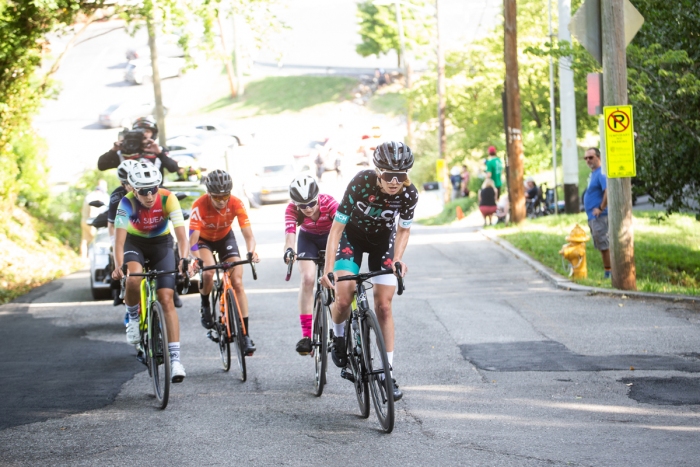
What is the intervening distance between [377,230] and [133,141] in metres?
5.57

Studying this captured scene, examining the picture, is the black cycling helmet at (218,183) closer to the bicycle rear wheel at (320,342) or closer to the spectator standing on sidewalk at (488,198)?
the bicycle rear wheel at (320,342)

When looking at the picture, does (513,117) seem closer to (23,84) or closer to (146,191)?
(23,84)

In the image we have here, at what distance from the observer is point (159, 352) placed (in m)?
8.34

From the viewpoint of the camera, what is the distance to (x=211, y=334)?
9.85 metres

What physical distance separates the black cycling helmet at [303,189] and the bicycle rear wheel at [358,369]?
1.75 metres

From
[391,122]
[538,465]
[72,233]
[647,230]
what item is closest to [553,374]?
[538,465]

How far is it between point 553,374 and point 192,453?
3586 mm

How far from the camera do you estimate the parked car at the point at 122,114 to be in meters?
58.2

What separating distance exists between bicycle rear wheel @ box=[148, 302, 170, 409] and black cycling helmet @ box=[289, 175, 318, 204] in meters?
1.64

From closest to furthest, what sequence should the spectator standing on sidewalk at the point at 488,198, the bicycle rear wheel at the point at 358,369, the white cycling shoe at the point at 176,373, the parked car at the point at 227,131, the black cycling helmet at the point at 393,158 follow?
the black cycling helmet at the point at 393,158 → the bicycle rear wheel at the point at 358,369 → the white cycling shoe at the point at 176,373 → the spectator standing on sidewalk at the point at 488,198 → the parked car at the point at 227,131

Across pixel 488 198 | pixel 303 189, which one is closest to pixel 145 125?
pixel 303 189

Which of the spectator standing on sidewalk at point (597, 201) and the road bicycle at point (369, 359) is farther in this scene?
the spectator standing on sidewalk at point (597, 201)

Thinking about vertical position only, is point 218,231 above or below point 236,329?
above

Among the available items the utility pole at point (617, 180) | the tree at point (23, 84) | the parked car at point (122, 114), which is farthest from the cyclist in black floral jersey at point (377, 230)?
the parked car at point (122, 114)
